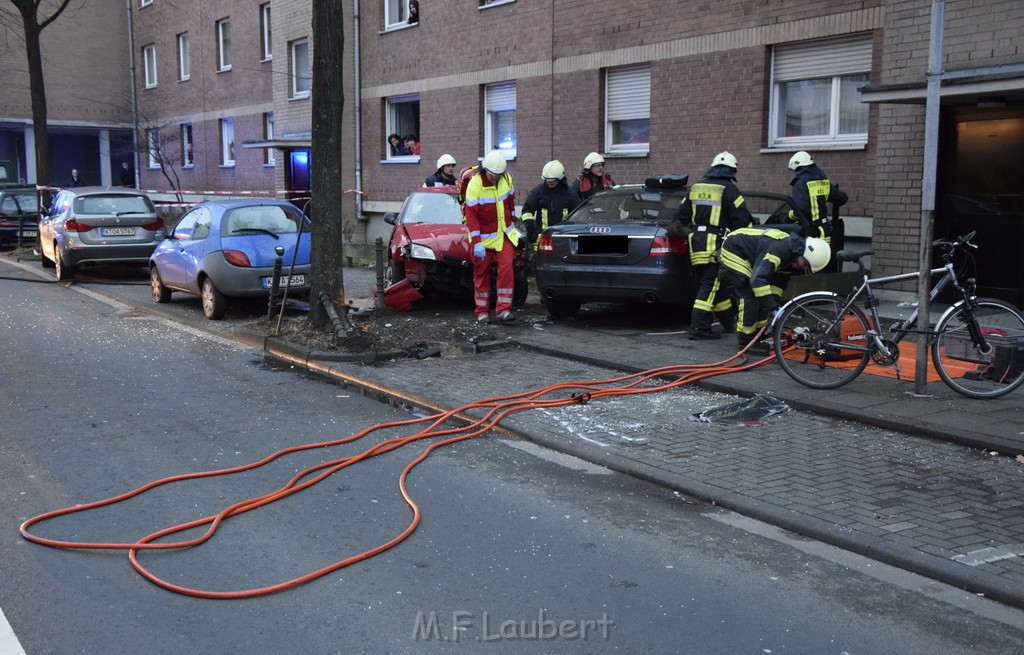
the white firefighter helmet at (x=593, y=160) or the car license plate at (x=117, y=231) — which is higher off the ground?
the white firefighter helmet at (x=593, y=160)

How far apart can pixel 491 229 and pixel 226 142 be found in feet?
76.6

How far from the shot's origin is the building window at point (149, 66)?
124 feet

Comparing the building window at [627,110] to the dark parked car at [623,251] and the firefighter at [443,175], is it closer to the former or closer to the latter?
the firefighter at [443,175]

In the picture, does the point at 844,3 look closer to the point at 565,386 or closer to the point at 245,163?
the point at 565,386

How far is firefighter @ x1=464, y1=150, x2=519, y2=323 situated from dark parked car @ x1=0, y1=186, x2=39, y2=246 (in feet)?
62.7

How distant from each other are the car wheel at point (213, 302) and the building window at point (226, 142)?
19.8 meters

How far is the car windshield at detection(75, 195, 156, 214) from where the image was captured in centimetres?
1777

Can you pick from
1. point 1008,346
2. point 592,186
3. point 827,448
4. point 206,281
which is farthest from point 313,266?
point 1008,346

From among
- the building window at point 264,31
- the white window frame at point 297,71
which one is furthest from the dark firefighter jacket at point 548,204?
the building window at point 264,31

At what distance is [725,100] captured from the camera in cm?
1420

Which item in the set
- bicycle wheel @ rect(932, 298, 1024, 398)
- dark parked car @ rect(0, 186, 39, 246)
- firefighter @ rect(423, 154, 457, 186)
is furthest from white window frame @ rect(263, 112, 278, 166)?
bicycle wheel @ rect(932, 298, 1024, 398)

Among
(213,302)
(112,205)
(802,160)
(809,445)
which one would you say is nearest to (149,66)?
(112,205)

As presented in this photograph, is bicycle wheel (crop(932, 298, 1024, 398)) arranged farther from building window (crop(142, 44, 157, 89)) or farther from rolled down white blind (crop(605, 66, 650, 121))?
building window (crop(142, 44, 157, 89))

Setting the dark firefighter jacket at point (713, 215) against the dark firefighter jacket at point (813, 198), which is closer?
the dark firefighter jacket at point (713, 215)
